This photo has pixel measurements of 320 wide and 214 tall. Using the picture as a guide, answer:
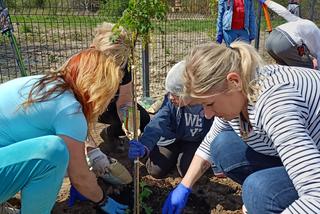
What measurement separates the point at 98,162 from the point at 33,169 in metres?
0.66

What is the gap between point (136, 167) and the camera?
6.75ft

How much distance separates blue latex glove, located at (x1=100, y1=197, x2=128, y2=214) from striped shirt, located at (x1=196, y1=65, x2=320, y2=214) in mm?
871

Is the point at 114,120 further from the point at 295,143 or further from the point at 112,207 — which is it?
the point at 295,143

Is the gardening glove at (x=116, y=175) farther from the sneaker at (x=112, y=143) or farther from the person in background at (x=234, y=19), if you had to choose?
the person in background at (x=234, y=19)

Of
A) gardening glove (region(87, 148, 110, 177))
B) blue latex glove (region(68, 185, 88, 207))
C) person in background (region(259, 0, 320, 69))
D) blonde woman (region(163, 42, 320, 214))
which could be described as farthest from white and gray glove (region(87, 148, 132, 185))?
person in background (region(259, 0, 320, 69))

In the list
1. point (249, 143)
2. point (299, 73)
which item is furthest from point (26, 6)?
point (299, 73)

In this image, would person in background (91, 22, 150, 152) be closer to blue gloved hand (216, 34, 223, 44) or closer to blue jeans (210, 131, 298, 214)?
blue jeans (210, 131, 298, 214)

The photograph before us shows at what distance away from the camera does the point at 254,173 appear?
1.90 m

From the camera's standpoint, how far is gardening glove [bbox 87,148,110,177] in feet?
7.91

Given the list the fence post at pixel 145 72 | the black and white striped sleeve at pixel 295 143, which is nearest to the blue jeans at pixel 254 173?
the black and white striped sleeve at pixel 295 143

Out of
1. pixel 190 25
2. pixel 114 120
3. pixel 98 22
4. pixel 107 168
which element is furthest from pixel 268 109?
pixel 190 25

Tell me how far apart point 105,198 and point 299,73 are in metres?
1.14

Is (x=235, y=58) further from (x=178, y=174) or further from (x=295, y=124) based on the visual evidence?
(x=178, y=174)

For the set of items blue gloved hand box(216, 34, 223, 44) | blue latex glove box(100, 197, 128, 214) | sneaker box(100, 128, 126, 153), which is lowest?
sneaker box(100, 128, 126, 153)
